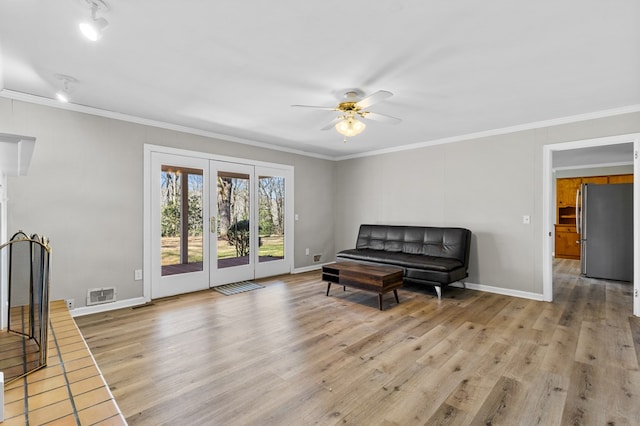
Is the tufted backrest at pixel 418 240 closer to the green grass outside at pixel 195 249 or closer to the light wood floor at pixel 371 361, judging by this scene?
the light wood floor at pixel 371 361

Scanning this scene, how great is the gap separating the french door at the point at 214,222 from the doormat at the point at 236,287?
11 centimetres

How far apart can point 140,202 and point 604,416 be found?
15.5 ft

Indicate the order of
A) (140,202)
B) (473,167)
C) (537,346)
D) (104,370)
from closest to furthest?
(104,370) → (537,346) → (140,202) → (473,167)

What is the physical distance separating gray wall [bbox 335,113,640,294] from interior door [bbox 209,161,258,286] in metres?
2.42

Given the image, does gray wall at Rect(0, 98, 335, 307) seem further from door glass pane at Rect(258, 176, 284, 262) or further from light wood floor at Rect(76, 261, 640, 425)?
door glass pane at Rect(258, 176, 284, 262)

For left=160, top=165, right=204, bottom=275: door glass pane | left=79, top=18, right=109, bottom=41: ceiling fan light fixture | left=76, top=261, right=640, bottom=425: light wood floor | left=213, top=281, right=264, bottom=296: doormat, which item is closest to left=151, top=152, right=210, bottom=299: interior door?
left=160, top=165, right=204, bottom=275: door glass pane

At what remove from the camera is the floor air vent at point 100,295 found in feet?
11.9

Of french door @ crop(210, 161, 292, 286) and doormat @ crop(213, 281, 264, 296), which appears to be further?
french door @ crop(210, 161, 292, 286)

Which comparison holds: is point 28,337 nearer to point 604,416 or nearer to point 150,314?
point 150,314

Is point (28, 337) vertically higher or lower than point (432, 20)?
lower

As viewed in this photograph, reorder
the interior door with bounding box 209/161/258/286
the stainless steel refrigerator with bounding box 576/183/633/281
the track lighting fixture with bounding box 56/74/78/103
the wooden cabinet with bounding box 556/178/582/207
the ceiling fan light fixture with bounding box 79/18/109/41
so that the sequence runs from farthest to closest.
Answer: the wooden cabinet with bounding box 556/178/582/207
the stainless steel refrigerator with bounding box 576/183/633/281
the interior door with bounding box 209/161/258/286
the track lighting fixture with bounding box 56/74/78/103
the ceiling fan light fixture with bounding box 79/18/109/41

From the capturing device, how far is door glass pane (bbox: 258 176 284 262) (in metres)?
5.43

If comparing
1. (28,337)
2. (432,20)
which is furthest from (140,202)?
(432,20)

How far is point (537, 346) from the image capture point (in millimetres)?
2738
